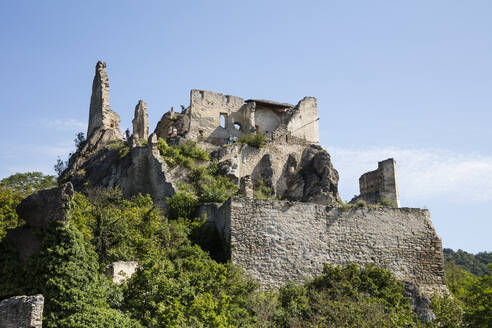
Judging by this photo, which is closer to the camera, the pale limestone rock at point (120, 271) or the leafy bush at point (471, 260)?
the pale limestone rock at point (120, 271)

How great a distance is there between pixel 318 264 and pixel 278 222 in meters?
2.19

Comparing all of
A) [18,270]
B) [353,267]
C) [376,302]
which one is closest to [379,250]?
[353,267]

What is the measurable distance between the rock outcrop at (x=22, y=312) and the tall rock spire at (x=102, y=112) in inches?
892

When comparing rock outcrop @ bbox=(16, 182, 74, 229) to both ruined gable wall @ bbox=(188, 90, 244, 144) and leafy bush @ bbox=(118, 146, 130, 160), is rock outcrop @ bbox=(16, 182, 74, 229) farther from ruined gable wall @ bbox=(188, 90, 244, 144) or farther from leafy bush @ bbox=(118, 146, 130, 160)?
ruined gable wall @ bbox=(188, 90, 244, 144)

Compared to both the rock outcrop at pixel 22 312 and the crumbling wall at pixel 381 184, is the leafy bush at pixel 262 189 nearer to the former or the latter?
the crumbling wall at pixel 381 184

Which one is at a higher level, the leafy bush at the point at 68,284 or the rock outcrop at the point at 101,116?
the rock outcrop at the point at 101,116

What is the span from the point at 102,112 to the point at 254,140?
1032 centimetres

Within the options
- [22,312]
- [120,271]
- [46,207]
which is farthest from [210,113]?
[22,312]

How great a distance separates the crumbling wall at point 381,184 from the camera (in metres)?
33.8

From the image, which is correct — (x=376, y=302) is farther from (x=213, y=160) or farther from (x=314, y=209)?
(x=213, y=160)

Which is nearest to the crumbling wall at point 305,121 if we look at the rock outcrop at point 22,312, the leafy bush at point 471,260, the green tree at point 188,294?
the green tree at point 188,294

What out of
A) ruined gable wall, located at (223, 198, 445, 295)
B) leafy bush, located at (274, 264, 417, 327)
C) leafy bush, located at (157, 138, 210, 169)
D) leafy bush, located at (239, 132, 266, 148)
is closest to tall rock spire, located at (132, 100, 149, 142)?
leafy bush, located at (157, 138, 210, 169)

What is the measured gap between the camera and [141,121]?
35.8m

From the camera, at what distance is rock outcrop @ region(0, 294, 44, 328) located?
44.5 ft
